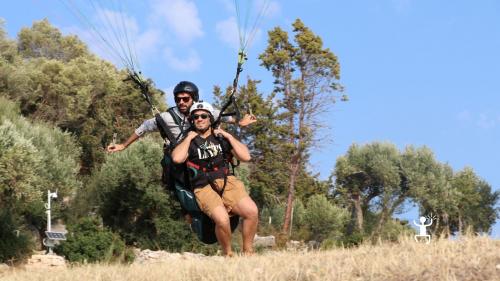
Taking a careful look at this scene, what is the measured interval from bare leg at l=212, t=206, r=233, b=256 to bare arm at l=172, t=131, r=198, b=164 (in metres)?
0.80

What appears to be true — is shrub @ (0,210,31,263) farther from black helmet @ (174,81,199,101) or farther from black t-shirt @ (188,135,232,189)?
black t-shirt @ (188,135,232,189)

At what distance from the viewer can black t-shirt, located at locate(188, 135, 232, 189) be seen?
10125mm

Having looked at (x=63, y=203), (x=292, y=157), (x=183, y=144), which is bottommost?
(x=183, y=144)

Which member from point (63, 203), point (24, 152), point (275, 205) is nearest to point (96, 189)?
point (63, 203)

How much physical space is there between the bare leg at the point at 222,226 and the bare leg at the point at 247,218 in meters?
0.24

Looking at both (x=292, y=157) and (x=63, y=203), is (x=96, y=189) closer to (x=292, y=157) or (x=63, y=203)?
(x=63, y=203)

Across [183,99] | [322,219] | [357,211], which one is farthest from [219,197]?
[357,211]

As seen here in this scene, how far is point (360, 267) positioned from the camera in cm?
684

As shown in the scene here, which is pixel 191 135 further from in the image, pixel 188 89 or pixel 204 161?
pixel 188 89

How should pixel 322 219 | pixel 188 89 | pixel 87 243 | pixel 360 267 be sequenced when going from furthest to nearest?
pixel 322 219
pixel 87 243
pixel 188 89
pixel 360 267

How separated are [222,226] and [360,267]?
11.2ft

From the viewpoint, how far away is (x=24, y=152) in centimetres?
3027

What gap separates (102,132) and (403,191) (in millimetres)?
23135

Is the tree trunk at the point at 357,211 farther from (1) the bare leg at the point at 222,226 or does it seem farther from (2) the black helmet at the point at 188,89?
(1) the bare leg at the point at 222,226
